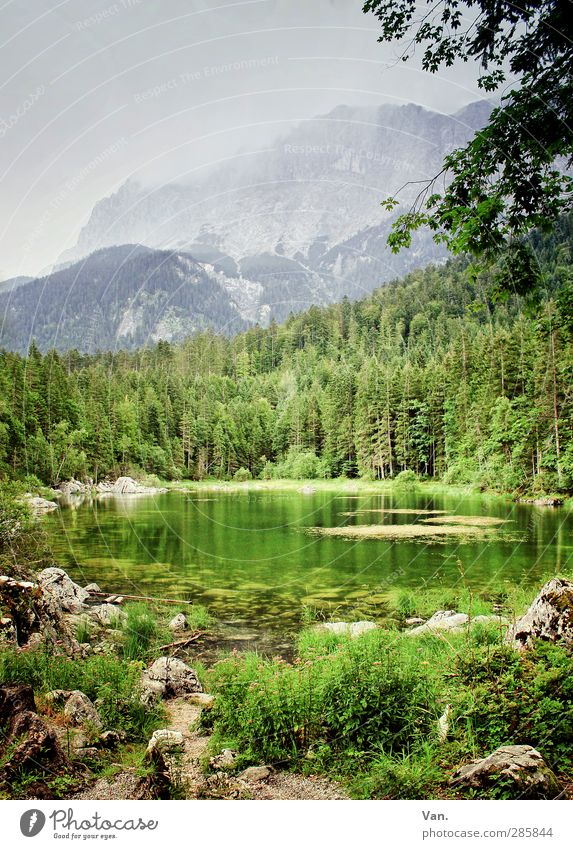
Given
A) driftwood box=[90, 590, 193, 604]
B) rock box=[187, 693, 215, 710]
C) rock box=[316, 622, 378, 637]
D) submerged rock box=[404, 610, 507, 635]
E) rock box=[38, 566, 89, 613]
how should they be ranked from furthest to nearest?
driftwood box=[90, 590, 193, 604]
rock box=[316, 622, 378, 637]
rock box=[38, 566, 89, 613]
submerged rock box=[404, 610, 507, 635]
rock box=[187, 693, 215, 710]

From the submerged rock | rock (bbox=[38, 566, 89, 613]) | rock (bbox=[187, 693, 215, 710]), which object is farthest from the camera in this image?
rock (bbox=[38, 566, 89, 613])

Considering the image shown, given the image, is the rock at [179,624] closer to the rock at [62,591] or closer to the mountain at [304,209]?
the rock at [62,591]

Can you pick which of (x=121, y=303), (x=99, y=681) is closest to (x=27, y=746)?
(x=99, y=681)

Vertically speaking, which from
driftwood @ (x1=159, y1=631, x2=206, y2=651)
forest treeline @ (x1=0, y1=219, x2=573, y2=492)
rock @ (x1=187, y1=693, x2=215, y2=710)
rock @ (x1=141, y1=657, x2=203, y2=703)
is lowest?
rock @ (x1=187, y1=693, x2=215, y2=710)

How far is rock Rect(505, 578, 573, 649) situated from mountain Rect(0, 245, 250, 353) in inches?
164

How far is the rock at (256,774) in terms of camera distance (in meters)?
3.86

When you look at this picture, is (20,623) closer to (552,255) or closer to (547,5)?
(552,255)

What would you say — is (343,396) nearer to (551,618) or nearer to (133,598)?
(551,618)

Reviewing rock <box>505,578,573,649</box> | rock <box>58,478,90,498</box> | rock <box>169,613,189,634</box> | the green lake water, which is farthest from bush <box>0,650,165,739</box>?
rock <box>505,578,573,649</box>

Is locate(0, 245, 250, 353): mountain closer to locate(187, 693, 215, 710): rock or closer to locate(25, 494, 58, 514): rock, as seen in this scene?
locate(25, 494, 58, 514): rock

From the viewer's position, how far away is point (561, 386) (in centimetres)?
517

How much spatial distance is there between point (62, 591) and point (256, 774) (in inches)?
105

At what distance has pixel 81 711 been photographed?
4055mm

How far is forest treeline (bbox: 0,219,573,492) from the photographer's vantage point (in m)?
5.30
